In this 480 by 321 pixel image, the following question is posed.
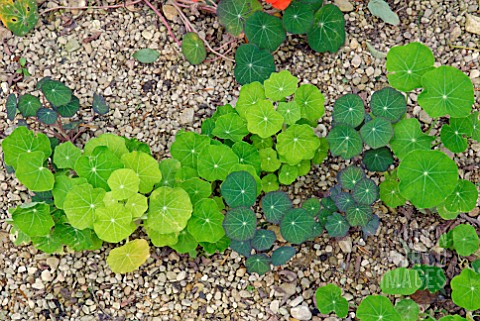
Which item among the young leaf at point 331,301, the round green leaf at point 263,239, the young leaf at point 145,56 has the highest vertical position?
the young leaf at point 145,56

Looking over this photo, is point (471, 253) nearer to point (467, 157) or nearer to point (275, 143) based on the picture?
point (467, 157)

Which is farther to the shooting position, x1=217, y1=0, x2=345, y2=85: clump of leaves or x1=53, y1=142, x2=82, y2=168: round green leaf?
x1=217, y1=0, x2=345, y2=85: clump of leaves

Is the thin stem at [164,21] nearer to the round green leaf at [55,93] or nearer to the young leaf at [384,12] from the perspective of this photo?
the round green leaf at [55,93]

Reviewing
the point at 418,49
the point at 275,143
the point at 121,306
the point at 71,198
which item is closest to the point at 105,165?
the point at 71,198

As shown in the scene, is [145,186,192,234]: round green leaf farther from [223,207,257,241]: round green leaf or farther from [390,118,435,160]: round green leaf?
[390,118,435,160]: round green leaf

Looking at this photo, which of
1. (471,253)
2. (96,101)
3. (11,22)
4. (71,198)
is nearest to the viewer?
(71,198)

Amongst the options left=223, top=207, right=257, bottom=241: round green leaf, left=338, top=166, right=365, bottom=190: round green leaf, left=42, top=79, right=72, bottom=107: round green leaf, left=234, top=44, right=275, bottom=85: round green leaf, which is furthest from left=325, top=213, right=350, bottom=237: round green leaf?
left=42, top=79, right=72, bottom=107: round green leaf

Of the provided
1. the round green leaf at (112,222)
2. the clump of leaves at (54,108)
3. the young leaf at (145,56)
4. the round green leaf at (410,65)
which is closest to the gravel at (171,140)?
the young leaf at (145,56)
